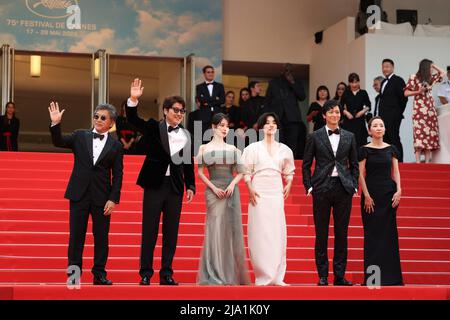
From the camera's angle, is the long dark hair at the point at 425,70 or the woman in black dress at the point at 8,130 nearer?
the long dark hair at the point at 425,70

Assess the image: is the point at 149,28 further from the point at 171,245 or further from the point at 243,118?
the point at 171,245

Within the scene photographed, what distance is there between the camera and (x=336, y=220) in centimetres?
862

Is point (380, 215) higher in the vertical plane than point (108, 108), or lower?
lower

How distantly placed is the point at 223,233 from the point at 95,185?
49.7 inches

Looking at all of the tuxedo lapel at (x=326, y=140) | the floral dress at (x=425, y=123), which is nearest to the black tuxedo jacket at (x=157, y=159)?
the tuxedo lapel at (x=326, y=140)

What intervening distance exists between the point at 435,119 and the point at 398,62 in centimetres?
352

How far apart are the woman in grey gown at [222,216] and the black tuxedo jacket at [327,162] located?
645 mm

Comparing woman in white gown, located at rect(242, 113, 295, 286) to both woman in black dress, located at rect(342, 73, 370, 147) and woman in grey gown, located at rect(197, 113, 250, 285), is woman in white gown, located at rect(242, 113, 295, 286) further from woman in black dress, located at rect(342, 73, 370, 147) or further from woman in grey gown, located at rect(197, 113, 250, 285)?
woman in black dress, located at rect(342, 73, 370, 147)

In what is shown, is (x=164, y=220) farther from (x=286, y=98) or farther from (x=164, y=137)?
(x=286, y=98)

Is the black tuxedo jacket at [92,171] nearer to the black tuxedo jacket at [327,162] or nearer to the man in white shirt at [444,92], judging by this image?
the black tuxedo jacket at [327,162]

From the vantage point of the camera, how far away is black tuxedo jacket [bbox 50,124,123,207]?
26.4 ft

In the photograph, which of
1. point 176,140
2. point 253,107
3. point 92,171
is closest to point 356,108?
point 253,107

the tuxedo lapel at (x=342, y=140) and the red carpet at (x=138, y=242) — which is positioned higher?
the tuxedo lapel at (x=342, y=140)

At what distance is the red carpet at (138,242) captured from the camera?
795cm
